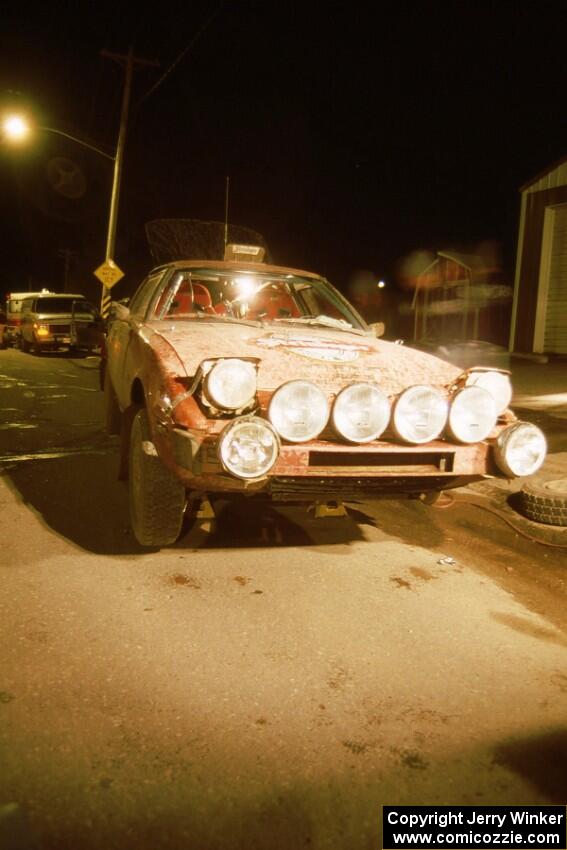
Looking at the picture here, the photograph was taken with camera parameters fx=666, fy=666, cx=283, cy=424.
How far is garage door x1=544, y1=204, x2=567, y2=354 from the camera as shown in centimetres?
1628

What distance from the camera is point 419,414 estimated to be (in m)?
3.34

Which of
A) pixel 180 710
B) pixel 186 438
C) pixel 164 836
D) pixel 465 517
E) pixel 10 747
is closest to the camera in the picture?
pixel 164 836

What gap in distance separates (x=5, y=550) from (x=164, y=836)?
2.41 meters

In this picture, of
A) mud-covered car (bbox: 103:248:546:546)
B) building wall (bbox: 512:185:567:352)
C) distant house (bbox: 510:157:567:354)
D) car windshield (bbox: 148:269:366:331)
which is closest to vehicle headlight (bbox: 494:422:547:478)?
mud-covered car (bbox: 103:248:546:546)

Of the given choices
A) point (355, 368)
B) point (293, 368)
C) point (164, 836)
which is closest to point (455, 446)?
point (355, 368)

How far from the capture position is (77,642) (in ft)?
9.11

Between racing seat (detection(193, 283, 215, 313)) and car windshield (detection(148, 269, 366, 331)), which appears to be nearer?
car windshield (detection(148, 269, 366, 331))

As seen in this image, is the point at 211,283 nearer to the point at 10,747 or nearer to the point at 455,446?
the point at 455,446

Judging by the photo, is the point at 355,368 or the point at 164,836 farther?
the point at 355,368

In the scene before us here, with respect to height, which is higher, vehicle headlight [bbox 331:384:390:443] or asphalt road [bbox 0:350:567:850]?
vehicle headlight [bbox 331:384:390:443]

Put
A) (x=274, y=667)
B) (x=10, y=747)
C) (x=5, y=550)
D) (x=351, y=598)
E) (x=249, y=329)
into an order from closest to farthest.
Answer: (x=10, y=747)
(x=274, y=667)
(x=351, y=598)
(x=5, y=550)
(x=249, y=329)

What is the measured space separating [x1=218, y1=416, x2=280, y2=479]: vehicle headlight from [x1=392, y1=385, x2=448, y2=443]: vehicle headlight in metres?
0.71

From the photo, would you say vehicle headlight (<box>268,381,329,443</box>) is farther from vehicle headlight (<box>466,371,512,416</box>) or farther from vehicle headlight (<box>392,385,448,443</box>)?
vehicle headlight (<box>466,371,512,416</box>)

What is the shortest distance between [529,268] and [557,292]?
44.2 inches
